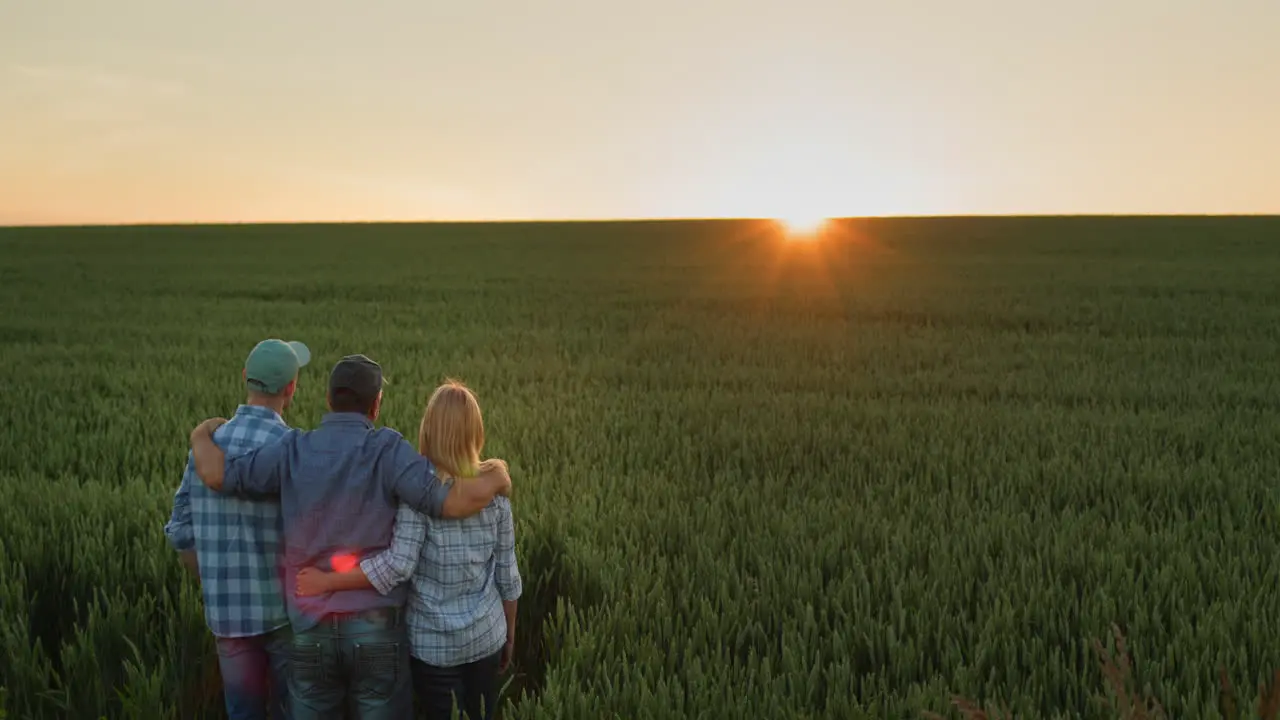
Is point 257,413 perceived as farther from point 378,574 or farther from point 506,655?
point 506,655

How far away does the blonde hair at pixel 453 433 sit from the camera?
2969mm

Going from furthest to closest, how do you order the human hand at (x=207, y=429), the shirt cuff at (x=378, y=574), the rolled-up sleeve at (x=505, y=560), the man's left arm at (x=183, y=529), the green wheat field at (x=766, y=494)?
the green wheat field at (x=766, y=494) → the man's left arm at (x=183, y=529) → the rolled-up sleeve at (x=505, y=560) → the human hand at (x=207, y=429) → the shirt cuff at (x=378, y=574)

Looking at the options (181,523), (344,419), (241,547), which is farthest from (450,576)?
(181,523)

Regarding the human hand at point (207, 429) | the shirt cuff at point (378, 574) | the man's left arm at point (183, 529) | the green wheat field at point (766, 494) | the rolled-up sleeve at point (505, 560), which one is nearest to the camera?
the shirt cuff at point (378, 574)

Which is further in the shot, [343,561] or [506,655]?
[506,655]

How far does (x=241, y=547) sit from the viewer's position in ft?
10.3

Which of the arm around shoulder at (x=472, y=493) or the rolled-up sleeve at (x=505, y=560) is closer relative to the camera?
the arm around shoulder at (x=472, y=493)

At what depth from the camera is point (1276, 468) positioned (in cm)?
659

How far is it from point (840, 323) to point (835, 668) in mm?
13567

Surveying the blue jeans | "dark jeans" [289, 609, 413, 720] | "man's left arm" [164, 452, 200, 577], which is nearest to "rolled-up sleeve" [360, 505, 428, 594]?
"dark jeans" [289, 609, 413, 720]

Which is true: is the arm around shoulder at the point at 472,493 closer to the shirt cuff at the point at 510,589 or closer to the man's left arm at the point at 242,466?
the shirt cuff at the point at 510,589

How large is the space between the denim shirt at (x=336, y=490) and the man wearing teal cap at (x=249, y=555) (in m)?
0.11

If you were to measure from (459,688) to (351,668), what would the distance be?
372 mm

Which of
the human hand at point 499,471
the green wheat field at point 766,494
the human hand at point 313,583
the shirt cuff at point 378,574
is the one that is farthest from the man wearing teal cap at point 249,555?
the human hand at point 499,471
